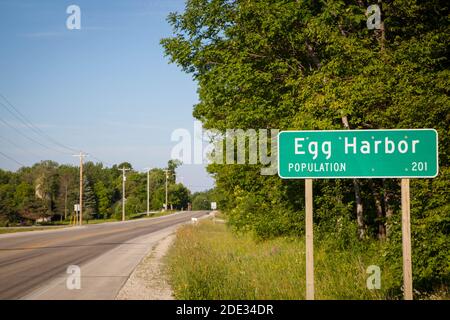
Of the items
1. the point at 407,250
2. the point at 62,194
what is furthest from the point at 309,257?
the point at 62,194

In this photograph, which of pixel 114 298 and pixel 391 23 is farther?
pixel 391 23

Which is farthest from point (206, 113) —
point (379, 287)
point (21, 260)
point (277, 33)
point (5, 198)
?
point (5, 198)

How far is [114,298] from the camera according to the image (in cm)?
853

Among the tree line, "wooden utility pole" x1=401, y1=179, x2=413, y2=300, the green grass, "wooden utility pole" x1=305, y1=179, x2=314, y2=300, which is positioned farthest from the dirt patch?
the tree line

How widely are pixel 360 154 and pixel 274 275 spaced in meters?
4.63

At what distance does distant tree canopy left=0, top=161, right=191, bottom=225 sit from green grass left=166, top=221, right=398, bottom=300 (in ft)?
179

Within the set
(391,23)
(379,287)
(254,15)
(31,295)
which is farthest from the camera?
(254,15)

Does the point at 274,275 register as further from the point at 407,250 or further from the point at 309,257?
the point at 407,250

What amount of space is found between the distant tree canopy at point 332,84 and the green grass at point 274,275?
3.05 feet

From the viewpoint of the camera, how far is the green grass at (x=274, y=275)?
8.04 meters

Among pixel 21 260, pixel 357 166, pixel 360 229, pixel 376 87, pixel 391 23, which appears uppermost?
pixel 391 23
